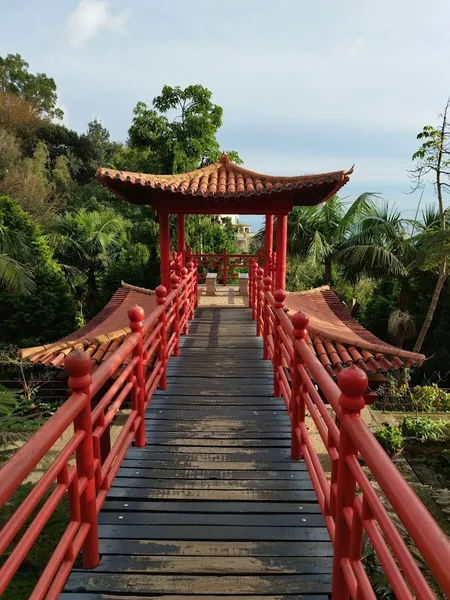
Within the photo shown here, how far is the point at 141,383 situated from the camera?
374cm

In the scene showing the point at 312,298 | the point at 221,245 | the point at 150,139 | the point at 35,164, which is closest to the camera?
the point at 312,298

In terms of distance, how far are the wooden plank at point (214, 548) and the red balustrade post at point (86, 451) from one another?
14 cm

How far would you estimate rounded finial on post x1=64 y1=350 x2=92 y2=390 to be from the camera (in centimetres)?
224

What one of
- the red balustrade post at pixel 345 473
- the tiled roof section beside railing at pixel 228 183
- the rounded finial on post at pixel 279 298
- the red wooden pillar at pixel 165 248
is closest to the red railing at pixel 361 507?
the red balustrade post at pixel 345 473

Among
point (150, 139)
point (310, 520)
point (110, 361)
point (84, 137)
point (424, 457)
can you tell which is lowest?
point (424, 457)

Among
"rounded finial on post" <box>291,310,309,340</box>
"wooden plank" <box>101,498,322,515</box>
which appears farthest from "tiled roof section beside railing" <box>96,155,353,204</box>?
"wooden plank" <box>101,498,322,515</box>

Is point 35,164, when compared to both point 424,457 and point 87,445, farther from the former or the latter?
point 87,445

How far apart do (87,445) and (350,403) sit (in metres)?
1.38

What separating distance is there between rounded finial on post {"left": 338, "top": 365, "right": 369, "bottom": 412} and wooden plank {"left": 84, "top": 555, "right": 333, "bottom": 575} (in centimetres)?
117

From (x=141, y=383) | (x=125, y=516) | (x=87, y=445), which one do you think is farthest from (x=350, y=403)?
(x=141, y=383)

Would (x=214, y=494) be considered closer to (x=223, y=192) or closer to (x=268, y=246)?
(x=223, y=192)

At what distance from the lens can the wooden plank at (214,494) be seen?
314 cm

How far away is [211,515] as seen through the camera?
2.99 metres

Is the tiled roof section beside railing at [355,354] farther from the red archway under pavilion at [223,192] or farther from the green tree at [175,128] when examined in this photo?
the green tree at [175,128]
